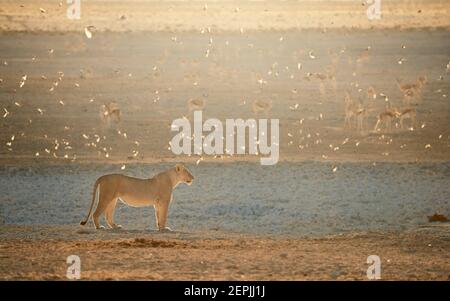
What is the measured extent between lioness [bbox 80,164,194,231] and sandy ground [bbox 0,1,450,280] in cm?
20

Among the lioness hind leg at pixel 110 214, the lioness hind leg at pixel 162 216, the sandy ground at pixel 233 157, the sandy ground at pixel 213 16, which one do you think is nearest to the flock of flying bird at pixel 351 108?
the sandy ground at pixel 233 157

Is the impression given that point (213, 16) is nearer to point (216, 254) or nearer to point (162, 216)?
point (162, 216)

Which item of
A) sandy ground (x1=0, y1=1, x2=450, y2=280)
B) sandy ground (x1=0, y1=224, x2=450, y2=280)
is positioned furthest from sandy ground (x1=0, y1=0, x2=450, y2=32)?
sandy ground (x1=0, y1=224, x2=450, y2=280)

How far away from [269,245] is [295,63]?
33.8ft

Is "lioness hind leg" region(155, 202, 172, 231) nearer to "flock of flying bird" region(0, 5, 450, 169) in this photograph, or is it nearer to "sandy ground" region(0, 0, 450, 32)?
"flock of flying bird" region(0, 5, 450, 169)

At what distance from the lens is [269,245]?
12.6 meters

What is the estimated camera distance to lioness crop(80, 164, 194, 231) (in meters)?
12.8

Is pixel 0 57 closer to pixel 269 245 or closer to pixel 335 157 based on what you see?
pixel 335 157

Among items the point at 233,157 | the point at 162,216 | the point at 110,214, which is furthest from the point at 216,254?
the point at 233,157

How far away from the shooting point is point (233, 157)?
55.7 ft

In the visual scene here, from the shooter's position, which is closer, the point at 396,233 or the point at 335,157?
the point at 396,233

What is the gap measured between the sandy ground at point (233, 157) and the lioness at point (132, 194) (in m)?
0.20

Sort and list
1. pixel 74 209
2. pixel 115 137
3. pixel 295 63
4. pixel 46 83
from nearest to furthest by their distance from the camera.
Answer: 1. pixel 74 209
2. pixel 115 137
3. pixel 46 83
4. pixel 295 63
